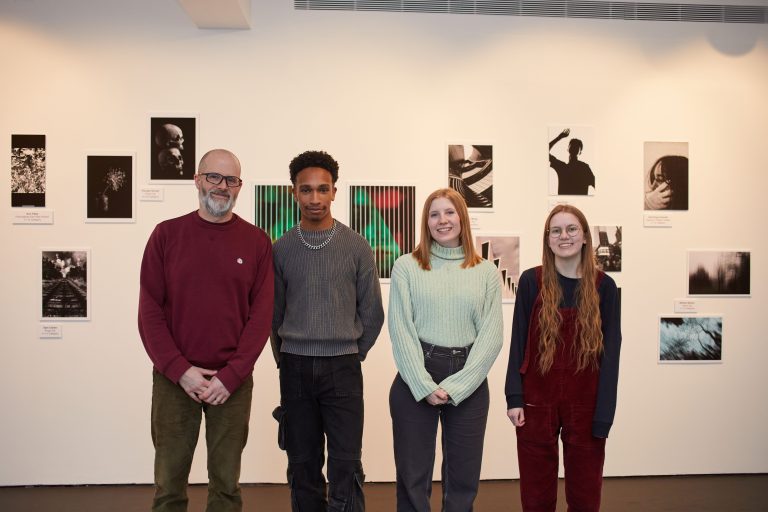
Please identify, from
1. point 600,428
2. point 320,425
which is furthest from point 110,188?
point 600,428

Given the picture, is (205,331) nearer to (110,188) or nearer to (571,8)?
(110,188)

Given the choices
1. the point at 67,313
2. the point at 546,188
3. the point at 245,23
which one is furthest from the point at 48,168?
the point at 546,188

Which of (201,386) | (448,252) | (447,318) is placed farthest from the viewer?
(448,252)

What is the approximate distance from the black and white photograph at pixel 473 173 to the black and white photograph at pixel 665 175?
1.14m

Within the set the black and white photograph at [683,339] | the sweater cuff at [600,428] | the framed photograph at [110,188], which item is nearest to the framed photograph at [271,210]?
the framed photograph at [110,188]

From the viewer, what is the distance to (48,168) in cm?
421

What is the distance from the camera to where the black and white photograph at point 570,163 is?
4.39 m

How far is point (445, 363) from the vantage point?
266 cm

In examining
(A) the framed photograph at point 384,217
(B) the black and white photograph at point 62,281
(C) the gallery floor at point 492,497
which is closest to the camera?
(C) the gallery floor at point 492,497

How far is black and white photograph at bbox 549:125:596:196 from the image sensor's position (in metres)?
4.39

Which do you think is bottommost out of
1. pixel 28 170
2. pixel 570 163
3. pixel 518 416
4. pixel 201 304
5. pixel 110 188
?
pixel 518 416

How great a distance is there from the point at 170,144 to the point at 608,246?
3.15 meters

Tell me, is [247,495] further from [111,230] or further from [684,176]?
[684,176]

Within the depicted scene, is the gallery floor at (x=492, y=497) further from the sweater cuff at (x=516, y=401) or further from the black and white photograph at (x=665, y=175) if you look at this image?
the black and white photograph at (x=665, y=175)
